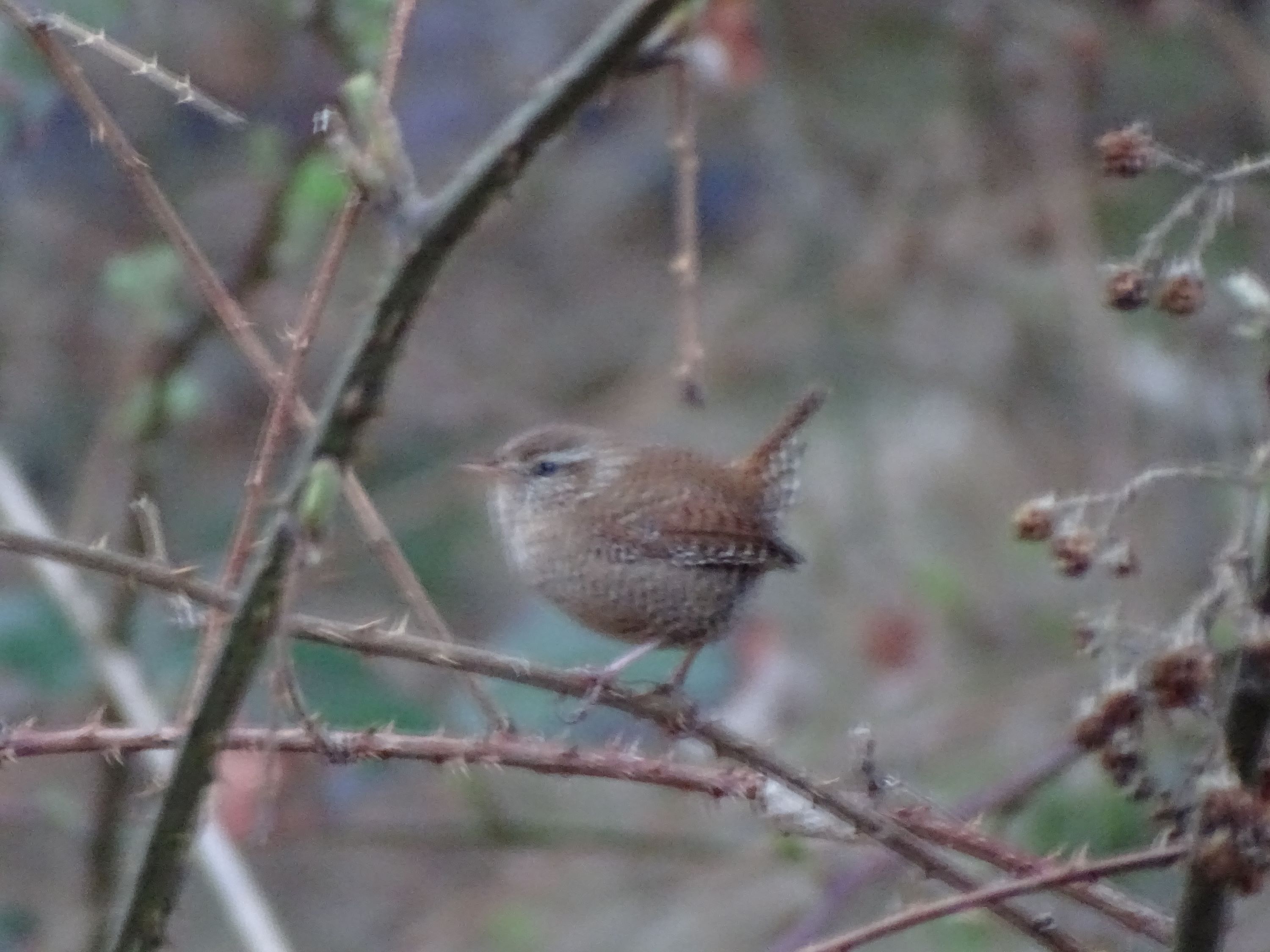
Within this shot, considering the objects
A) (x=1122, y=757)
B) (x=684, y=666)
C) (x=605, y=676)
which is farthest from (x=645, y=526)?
(x=1122, y=757)

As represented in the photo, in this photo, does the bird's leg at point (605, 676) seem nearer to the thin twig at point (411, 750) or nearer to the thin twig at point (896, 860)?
the thin twig at point (411, 750)

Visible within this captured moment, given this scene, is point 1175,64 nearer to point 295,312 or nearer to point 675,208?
point 675,208

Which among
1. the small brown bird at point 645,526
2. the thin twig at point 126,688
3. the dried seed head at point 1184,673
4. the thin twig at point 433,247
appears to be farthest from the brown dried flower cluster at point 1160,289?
the thin twig at point 126,688

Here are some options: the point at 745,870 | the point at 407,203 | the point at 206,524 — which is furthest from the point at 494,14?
the point at 407,203

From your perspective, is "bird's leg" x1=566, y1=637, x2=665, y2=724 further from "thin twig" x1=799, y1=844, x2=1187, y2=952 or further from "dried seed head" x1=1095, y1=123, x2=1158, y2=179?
"dried seed head" x1=1095, y1=123, x2=1158, y2=179

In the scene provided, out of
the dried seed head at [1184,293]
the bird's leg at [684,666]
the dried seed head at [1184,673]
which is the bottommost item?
the dried seed head at [1184,673]

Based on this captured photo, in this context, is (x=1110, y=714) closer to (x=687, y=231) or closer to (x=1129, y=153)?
(x=1129, y=153)

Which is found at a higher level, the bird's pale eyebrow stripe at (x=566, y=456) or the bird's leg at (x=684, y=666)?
the bird's pale eyebrow stripe at (x=566, y=456)
